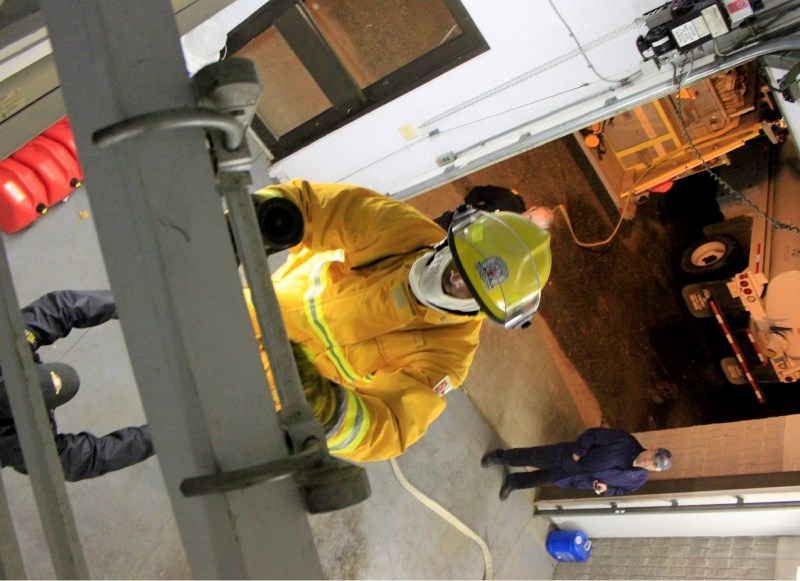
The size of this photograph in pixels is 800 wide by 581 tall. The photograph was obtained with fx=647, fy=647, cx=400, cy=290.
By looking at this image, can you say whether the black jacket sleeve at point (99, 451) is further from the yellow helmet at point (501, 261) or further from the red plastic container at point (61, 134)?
the yellow helmet at point (501, 261)

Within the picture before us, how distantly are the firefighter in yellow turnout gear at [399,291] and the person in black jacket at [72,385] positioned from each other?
109 centimetres

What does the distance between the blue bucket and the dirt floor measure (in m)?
1.55

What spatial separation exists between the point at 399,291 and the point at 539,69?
6.80ft

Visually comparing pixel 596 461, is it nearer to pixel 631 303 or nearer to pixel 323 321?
pixel 631 303

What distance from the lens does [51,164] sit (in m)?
3.92

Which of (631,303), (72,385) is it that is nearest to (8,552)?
(72,385)

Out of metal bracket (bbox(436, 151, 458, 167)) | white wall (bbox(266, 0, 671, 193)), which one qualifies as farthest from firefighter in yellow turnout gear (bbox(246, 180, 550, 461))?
metal bracket (bbox(436, 151, 458, 167))

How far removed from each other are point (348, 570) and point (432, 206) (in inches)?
127

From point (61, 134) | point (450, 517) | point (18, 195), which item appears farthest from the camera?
point (450, 517)

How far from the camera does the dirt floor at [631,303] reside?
716cm

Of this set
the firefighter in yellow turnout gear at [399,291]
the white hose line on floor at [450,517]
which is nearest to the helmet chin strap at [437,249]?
the firefighter in yellow turnout gear at [399,291]

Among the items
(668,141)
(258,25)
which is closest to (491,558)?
(668,141)

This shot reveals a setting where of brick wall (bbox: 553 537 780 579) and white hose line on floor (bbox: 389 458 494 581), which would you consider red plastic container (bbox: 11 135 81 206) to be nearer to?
white hose line on floor (bbox: 389 458 494 581)

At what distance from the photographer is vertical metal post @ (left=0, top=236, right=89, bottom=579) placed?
1405 millimetres
